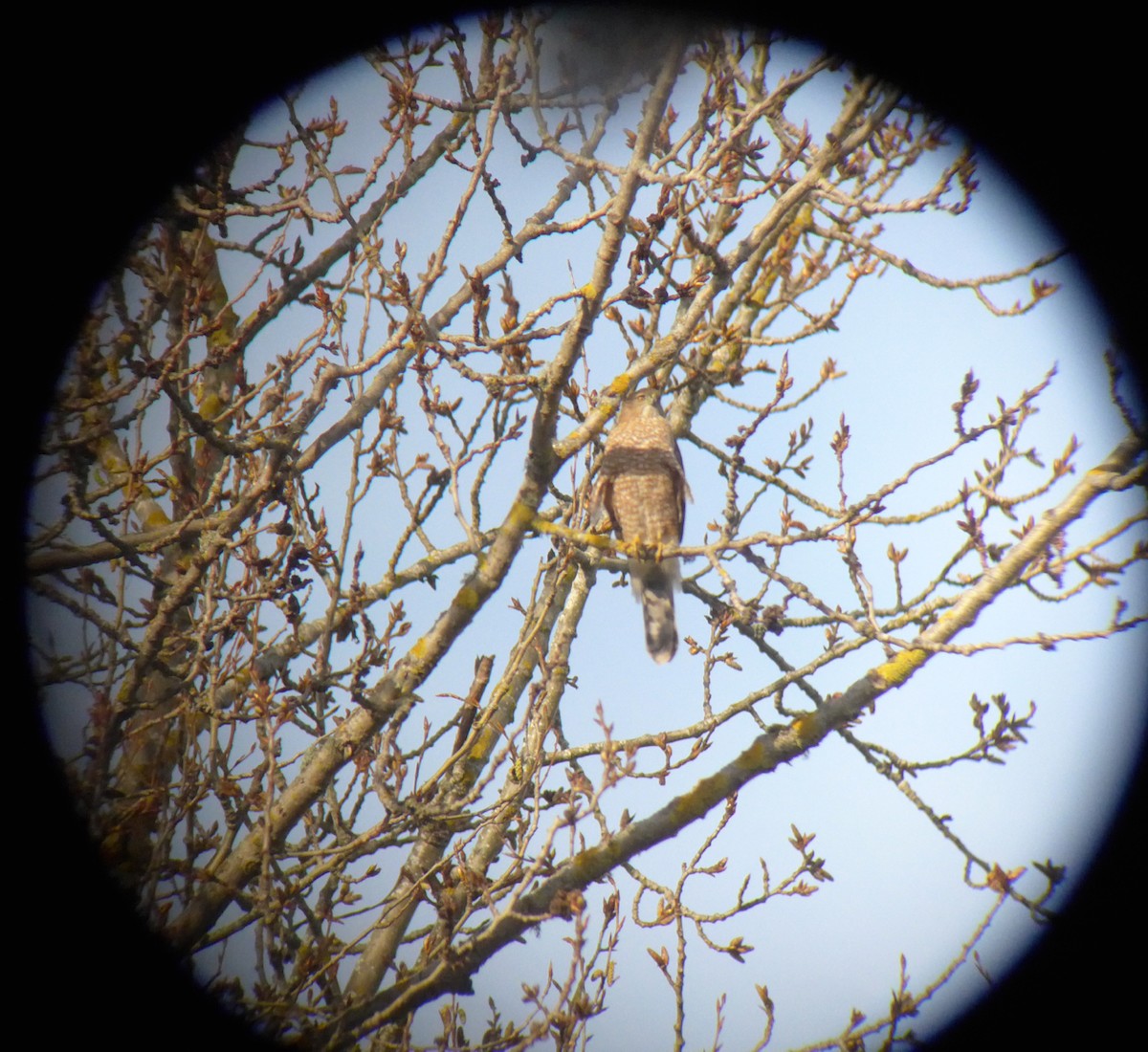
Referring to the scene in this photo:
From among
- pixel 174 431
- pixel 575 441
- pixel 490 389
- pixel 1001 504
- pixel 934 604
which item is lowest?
pixel 934 604

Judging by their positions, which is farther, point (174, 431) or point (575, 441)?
point (174, 431)

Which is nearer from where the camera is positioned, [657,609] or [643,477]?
[657,609]

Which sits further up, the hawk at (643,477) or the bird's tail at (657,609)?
the hawk at (643,477)

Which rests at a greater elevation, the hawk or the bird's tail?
the hawk

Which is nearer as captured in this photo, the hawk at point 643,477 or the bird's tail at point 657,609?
the bird's tail at point 657,609

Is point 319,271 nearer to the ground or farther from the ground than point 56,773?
farther from the ground

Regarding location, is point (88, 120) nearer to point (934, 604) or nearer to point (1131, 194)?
point (934, 604)

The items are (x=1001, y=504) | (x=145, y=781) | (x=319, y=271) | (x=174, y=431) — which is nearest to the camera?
(x=1001, y=504)

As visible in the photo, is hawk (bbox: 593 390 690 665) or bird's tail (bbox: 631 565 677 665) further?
hawk (bbox: 593 390 690 665)

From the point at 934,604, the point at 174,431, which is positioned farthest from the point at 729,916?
the point at 174,431

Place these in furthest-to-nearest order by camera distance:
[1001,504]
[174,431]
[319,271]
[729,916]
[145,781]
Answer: [319,271]
[145,781]
[174,431]
[729,916]
[1001,504]

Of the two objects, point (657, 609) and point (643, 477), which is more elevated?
point (643, 477)
